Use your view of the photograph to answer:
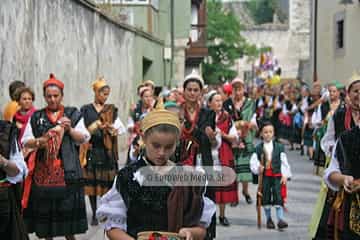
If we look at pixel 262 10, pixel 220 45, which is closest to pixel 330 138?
pixel 220 45

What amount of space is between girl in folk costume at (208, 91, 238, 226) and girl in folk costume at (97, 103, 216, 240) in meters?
5.09

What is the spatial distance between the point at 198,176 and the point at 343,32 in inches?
911

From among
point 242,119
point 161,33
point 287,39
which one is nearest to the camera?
point 242,119

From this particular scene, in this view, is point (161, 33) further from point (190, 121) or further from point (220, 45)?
point (220, 45)

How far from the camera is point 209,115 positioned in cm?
681

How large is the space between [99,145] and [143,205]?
213 inches

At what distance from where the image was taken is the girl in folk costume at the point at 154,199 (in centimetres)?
337

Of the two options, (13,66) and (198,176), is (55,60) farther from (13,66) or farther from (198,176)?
(198,176)

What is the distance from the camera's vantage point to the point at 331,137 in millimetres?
5887

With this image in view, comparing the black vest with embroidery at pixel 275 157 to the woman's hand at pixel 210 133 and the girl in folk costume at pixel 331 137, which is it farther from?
the girl in folk costume at pixel 331 137

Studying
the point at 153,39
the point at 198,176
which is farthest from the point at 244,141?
the point at 153,39

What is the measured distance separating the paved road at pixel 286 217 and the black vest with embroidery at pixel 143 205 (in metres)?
4.44

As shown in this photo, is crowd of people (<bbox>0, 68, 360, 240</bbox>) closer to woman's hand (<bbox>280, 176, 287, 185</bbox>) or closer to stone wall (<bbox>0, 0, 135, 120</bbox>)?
woman's hand (<bbox>280, 176, 287, 185</bbox>)

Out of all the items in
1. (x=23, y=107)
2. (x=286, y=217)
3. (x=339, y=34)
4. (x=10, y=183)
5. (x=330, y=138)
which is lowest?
(x=286, y=217)
